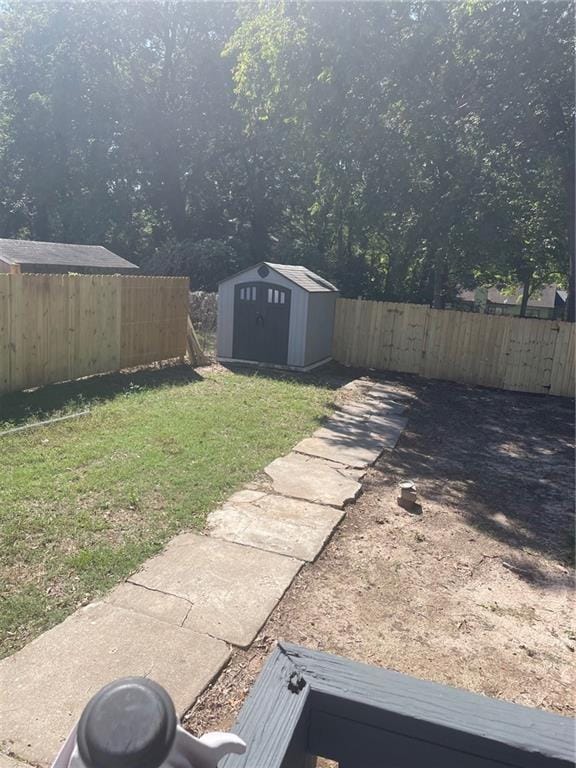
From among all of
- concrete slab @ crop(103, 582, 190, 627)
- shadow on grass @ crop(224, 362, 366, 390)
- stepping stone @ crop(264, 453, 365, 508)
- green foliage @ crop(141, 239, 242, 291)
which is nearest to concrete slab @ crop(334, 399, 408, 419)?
shadow on grass @ crop(224, 362, 366, 390)

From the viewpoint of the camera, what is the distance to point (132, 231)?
29.3 metres

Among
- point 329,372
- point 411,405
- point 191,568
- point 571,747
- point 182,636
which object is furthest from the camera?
point 329,372

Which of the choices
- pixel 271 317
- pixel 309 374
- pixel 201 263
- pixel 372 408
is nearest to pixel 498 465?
pixel 372 408

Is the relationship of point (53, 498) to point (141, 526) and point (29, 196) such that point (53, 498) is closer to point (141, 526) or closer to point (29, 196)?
point (141, 526)

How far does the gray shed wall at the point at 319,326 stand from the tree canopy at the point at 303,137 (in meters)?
2.36

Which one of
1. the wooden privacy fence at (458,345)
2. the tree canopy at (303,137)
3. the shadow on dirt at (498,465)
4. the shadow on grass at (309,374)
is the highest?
the tree canopy at (303,137)

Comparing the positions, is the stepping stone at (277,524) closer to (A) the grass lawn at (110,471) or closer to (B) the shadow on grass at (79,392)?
(A) the grass lawn at (110,471)

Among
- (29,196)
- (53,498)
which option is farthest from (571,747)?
(29,196)

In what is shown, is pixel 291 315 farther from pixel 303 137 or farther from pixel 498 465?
pixel 498 465


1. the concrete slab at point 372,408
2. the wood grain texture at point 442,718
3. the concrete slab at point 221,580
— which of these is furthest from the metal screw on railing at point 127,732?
the concrete slab at point 372,408

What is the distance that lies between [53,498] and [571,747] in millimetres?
4399

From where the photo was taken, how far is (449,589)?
389 centimetres

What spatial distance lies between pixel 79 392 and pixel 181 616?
19.0ft

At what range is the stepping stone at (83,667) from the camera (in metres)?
2.38
